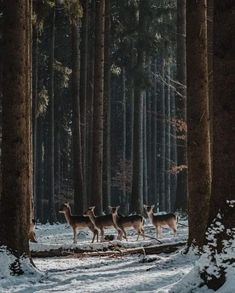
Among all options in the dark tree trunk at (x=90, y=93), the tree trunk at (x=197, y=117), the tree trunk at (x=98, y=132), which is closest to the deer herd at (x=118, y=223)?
the tree trunk at (x=98, y=132)

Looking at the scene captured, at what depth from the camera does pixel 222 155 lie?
680 centimetres

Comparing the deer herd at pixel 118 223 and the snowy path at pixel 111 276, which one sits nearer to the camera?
the snowy path at pixel 111 276

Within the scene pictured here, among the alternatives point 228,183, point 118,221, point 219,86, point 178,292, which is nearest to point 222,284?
point 178,292

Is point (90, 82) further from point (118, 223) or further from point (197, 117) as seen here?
point (197, 117)

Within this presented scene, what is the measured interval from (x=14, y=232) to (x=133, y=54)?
93.2ft

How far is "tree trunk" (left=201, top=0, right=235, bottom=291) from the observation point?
6531 millimetres

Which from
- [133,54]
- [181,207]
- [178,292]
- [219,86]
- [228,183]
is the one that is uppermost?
[133,54]

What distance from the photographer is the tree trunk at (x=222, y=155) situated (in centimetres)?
653

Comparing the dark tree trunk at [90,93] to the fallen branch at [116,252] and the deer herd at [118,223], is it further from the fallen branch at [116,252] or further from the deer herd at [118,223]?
the fallen branch at [116,252]

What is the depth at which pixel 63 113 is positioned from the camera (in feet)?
135

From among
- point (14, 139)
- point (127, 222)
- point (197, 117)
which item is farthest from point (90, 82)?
point (14, 139)

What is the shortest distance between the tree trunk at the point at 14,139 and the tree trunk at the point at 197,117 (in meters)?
3.22

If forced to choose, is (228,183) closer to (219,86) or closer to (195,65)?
(219,86)

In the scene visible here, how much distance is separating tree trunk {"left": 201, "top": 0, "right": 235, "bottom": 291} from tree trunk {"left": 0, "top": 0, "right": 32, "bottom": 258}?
14.3 ft
